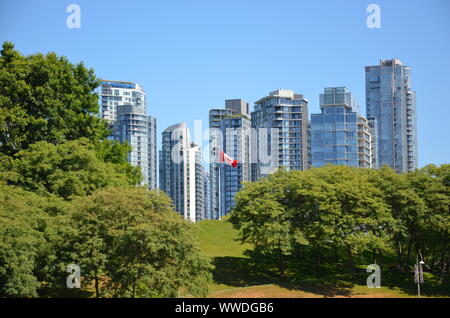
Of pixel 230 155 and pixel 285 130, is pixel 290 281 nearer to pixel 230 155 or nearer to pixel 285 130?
pixel 285 130

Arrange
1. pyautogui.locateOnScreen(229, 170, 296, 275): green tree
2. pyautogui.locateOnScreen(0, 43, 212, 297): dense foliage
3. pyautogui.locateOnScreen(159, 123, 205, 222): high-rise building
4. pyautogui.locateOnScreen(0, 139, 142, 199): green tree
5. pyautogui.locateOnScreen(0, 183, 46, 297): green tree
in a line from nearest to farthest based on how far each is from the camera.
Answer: pyautogui.locateOnScreen(0, 183, 46, 297): green tree < pyautogui.locateOnScreen(0, 43, 212, 297): dense foliage < pyautogui.locateOnScreen(0, 139, 142, 199): green tree < pyautogui.locateOnScreen(229, 170, 296, 275): green tree < pyautogui.locateOnScreen(159, 123, 205, 222): high-rise building

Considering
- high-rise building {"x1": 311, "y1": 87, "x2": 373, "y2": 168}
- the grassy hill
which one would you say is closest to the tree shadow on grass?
the grassy hill

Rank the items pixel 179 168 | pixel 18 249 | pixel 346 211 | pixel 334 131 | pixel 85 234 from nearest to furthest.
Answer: pixel 18 249, pixel 85 234, pixel 346 211, pixel 334 131, pixel 179 168

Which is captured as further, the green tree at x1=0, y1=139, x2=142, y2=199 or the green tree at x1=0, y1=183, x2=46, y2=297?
the green tree at x1=0, y1=139, x2=142, y2=199

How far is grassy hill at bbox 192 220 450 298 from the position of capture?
51.8m

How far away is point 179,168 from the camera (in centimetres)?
19275

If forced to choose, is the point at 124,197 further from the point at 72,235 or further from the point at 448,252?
the point at 448,252

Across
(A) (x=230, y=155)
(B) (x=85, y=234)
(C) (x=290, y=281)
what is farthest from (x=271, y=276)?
(A) (x=230, y=155)

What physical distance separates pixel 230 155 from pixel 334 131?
3717 centimetres

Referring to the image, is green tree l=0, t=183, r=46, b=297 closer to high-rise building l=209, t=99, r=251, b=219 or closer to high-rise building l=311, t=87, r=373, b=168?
high-rise building l=311, t=87, r=373, b=168

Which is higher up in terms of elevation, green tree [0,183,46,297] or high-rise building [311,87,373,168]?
high-rise building [311,87,373,168]

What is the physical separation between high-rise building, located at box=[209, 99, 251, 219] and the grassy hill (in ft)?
391
